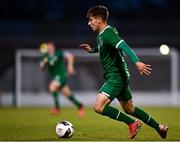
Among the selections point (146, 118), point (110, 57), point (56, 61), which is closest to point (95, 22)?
point (110, 57)

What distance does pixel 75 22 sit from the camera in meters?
32.9

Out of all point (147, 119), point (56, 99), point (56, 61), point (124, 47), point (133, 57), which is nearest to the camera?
point (133, 57)

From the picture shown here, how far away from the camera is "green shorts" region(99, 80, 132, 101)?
1024cm

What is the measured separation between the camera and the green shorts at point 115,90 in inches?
403

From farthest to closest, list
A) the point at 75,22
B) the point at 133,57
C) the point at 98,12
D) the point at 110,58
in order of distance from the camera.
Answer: the point at 75,22 → the point at 110,58 → the point at 98,12 → the point at 133,57

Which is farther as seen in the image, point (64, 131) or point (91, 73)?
point (91, 73)

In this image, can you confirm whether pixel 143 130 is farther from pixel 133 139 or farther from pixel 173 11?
pixel 173 11

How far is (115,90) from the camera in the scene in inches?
405

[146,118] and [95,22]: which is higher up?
[95,22]

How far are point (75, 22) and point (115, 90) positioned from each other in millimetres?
22758

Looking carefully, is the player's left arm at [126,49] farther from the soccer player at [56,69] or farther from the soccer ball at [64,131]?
the soccer player at [56,69]

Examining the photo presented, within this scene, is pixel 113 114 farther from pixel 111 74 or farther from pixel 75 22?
pixel 75 22

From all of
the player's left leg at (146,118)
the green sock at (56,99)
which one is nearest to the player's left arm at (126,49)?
the player's left leg at (146,118)

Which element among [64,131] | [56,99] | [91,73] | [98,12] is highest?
[98,12]
